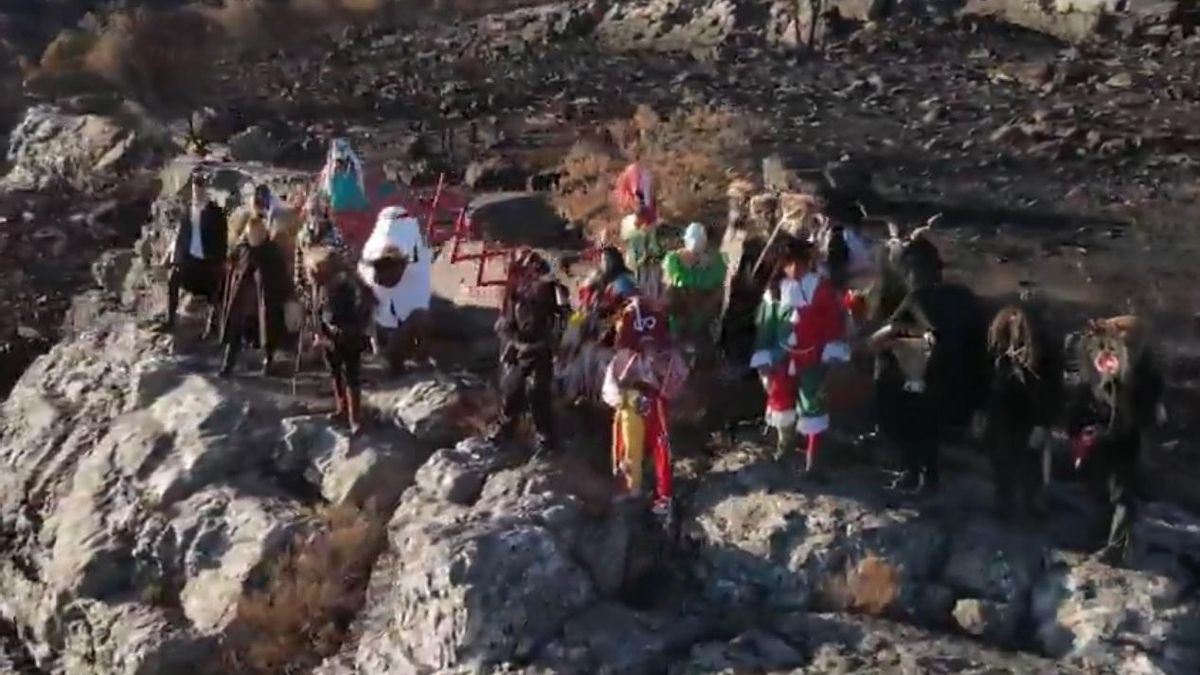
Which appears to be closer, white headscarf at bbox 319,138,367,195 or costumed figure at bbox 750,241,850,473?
costumed figure at bbox 750,241,850,473

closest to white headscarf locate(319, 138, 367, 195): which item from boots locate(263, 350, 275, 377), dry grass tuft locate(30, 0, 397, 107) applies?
boots locate(263, 350, 275, 377)

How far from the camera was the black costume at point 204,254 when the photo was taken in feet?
35.5

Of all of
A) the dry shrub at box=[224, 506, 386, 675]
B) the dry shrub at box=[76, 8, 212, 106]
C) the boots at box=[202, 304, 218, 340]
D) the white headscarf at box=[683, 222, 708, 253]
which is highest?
the dry shrub at box=[76, 8, 212, 106]

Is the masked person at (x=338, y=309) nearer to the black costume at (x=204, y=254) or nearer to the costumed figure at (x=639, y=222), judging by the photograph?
the black costume at (x=204, y=254)

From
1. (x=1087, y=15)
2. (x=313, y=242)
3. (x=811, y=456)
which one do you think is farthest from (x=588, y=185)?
(x=1087, y=15)

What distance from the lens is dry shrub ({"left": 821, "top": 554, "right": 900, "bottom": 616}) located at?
8.10 m

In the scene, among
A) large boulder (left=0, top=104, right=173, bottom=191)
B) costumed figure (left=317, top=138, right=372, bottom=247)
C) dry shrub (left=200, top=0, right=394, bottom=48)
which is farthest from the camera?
dry shrub (left=200, top=0, right=394, bottom=48)

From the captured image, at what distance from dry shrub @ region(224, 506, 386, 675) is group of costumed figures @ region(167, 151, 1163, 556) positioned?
3.38 ft

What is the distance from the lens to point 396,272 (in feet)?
31.2

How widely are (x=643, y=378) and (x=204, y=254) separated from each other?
4.41 m

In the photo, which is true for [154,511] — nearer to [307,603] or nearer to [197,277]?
[307,603]

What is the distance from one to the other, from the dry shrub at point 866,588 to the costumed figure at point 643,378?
1.25 m

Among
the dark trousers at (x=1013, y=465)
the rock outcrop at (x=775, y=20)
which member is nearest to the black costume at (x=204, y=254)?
the dark trousers at (x=1013, y=465)

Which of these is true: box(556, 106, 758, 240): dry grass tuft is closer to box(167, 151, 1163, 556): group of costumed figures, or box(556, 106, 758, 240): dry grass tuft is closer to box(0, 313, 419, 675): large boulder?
box(167, 151, 1163, 556): group of costumed figures
